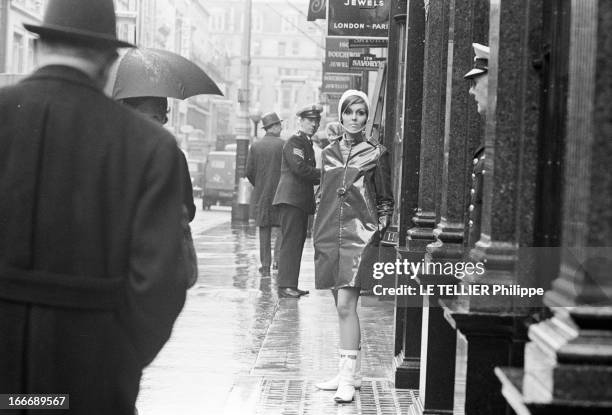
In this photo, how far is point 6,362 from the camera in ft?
10.3

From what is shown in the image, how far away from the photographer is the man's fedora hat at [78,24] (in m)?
3.27

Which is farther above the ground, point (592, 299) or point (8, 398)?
point (592, 299)

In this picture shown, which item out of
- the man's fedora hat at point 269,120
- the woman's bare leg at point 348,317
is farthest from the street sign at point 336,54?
the woman's bare leg at point 348,317

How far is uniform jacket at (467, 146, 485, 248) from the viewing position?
5523 millimetres

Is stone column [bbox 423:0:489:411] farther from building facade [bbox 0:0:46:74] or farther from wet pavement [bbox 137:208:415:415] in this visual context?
building facade [bbox 0:0:46:74]

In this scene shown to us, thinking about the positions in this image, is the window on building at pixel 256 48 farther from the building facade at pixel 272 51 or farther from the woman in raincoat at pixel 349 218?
the woman in raincoat at pixel 349 218

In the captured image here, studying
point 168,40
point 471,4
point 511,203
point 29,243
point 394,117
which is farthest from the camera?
point 168,40

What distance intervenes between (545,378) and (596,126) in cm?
72

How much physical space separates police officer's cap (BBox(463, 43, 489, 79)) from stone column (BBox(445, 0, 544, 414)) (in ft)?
3.22

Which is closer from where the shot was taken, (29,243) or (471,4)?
(29,243)

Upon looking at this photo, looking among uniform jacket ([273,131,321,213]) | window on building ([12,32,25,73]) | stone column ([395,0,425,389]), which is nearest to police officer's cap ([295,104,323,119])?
uniform jacket ([273,131,321,213])

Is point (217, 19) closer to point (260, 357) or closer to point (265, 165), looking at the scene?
point (265, 165)

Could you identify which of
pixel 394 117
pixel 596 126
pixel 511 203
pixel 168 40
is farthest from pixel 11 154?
pixel 168 40

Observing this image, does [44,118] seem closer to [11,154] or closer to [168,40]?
[11,154]
